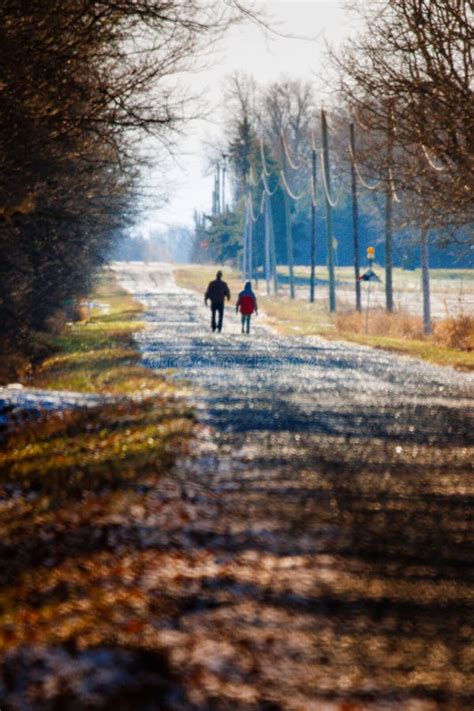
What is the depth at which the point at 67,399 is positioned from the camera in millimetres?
16594

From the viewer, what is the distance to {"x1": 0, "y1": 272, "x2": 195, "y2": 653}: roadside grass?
6650mm

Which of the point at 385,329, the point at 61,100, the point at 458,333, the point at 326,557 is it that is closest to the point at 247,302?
the point at 385,329

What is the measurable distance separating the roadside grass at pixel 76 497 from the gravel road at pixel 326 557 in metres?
0.41

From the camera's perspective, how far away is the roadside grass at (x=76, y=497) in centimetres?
665

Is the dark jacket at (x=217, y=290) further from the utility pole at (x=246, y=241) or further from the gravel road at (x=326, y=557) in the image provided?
the utility pole at (x=246, y=241)

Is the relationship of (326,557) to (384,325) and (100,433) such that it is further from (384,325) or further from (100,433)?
(384,325)

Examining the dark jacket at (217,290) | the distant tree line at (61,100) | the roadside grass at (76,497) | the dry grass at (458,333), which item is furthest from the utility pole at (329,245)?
the roadside grass at (76,497)

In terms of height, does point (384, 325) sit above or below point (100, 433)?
below

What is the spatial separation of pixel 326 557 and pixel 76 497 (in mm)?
2818

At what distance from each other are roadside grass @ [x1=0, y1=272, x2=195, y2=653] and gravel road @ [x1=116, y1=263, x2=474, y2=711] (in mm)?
406

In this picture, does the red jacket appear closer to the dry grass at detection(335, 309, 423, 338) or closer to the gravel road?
the dry grass at detection(335, 309, 423, 338)

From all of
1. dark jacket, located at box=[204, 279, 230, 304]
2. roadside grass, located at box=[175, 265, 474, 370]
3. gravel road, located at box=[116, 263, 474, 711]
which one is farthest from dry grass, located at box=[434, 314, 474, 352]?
gravel road, located at box=[116, 263, 474, 711]

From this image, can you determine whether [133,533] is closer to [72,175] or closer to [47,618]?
[47,618]

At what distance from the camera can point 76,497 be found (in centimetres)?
998
